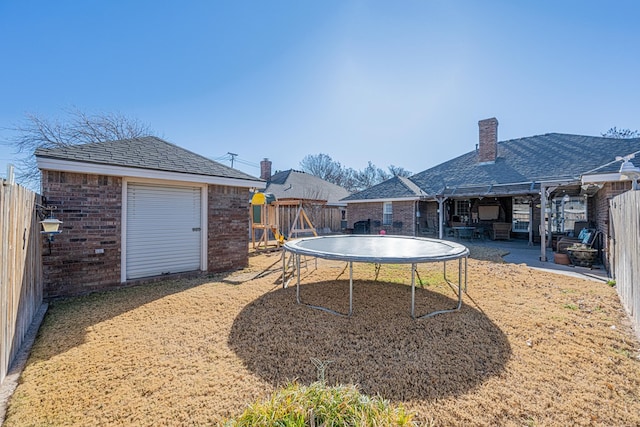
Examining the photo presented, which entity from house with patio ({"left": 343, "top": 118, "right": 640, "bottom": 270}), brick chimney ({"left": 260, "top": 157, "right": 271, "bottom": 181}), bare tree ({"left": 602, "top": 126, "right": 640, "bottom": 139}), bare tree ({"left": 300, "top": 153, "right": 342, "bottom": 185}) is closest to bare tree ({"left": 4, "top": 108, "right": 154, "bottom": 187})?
brick chimney ({"left": 260, "top": 157, "right": 271, "bottom": 181})

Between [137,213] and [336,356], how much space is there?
17.5 ft

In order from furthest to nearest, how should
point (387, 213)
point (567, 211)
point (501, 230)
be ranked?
1. point (387, 213)
2. point (501, 230)
3. point (567, 211)

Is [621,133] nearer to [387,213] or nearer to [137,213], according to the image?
[387,213]

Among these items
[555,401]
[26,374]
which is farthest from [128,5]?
[555,401]

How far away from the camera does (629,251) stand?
426 cm

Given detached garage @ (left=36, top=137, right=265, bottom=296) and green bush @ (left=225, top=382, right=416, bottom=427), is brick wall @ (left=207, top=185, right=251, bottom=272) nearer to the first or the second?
detached garage @ (left=36, top=137, right=265, bottom=296)

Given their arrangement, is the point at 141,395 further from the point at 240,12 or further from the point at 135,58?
the point at 135,58

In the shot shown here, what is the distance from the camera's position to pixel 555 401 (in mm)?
2289

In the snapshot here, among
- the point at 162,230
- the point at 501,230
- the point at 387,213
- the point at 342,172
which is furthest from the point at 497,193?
the point at 342,172

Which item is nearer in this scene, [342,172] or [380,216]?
[380,216]

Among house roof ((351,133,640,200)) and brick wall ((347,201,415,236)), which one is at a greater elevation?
house roof ((351,133,640,200))

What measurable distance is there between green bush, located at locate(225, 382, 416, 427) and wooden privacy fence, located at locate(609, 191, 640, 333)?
4231mm

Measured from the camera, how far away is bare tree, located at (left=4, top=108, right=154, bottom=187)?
15414 mm

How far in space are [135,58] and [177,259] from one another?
831cm
